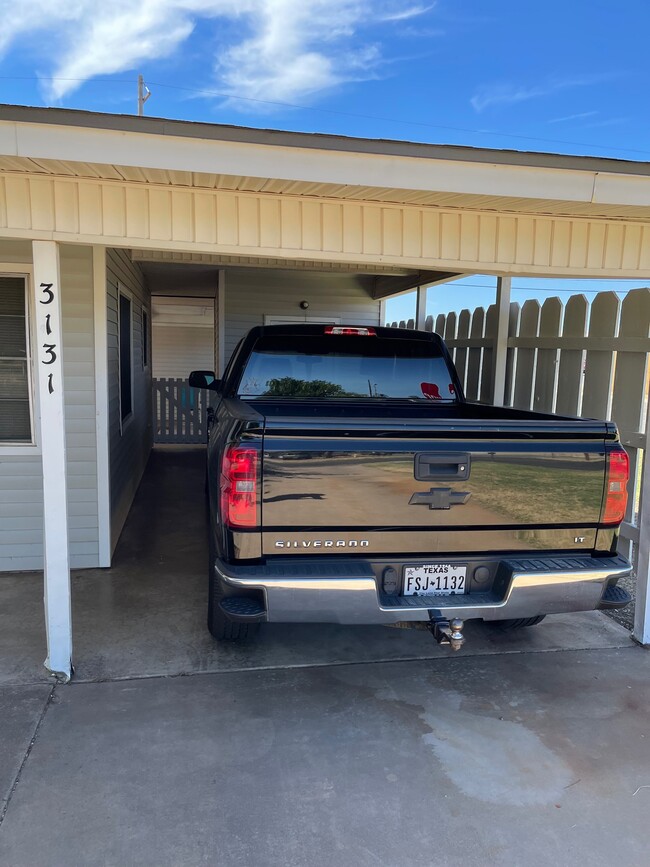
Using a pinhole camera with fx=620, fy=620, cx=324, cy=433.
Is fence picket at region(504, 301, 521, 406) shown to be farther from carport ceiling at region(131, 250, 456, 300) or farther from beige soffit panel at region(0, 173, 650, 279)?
beige soffit panel at region(0, 173, 650, 279)

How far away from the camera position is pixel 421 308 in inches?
321

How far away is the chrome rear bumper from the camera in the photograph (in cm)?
285

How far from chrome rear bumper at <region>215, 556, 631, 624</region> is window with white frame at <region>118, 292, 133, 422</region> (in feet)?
13.5

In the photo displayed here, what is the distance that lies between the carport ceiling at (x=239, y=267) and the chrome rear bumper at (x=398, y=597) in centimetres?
380

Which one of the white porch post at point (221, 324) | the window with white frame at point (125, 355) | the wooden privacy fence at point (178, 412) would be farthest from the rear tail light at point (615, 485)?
the wooden privacy fence at point (178, 412)

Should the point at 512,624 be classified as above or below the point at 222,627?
below

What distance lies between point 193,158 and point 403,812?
2994 millimetres

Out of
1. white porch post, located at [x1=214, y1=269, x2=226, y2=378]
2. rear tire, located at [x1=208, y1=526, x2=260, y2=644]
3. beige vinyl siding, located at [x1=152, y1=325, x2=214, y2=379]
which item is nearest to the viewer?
rear tire, located at [x1=208, y1=526, x2=260, y2=644]

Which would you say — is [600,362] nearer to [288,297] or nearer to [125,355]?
[125,355]

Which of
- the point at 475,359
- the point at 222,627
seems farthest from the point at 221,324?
the point at 222,627

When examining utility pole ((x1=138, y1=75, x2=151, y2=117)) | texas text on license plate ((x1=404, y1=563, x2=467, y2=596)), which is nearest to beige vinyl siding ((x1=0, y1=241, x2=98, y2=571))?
texas text on license plate ((x1=404, y1=563, x2=467, y2=596))

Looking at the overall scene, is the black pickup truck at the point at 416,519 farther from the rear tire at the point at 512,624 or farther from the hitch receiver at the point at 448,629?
the rear tire at the point at 512,624

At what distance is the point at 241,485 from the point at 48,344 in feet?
4.60

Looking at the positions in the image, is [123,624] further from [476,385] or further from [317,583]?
[476,385]
